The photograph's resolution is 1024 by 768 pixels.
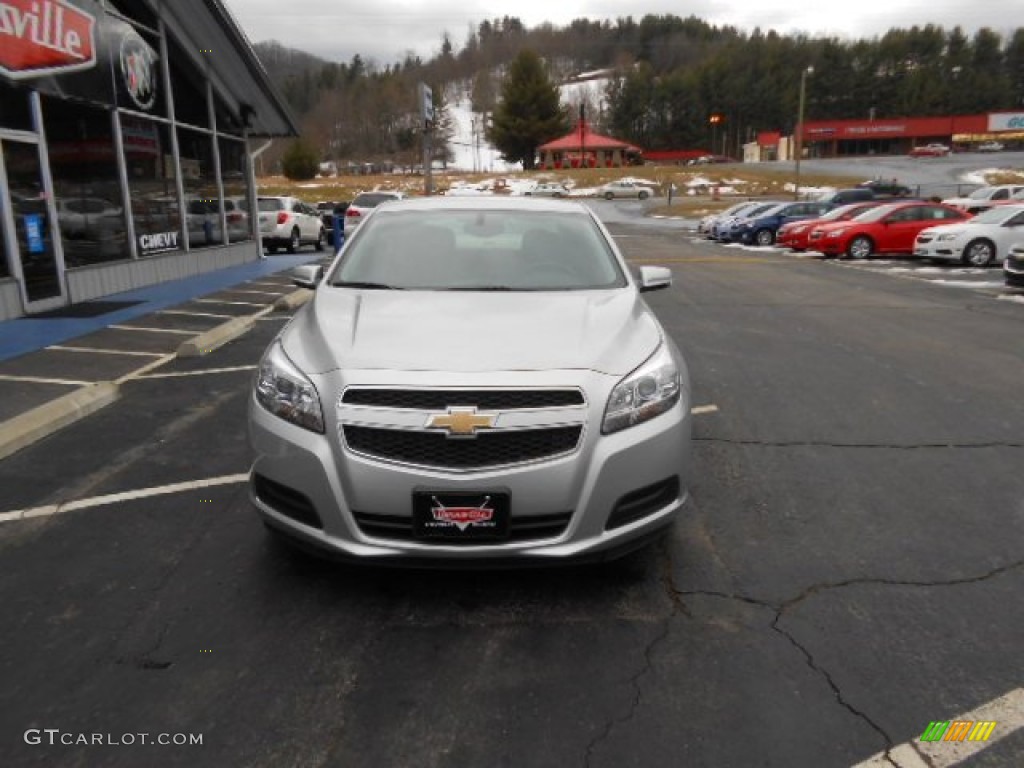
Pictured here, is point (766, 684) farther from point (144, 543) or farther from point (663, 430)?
point (144, 543)

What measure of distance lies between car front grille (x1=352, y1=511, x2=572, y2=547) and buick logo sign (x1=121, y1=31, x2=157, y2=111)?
42.5 ft

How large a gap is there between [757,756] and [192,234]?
15954 mm

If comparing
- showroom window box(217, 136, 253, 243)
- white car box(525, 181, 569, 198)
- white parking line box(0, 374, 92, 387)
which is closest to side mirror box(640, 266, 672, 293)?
white parking line box(0, 374, 92, 387)

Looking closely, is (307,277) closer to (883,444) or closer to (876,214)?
(883,444)

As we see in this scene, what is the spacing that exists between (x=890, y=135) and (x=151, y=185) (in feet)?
360

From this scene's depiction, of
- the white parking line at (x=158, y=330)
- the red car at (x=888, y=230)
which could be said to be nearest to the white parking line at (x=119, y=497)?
the white parking line at (x=158, y=330)

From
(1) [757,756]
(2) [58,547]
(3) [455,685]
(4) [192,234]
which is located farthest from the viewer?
(4) [192,234]

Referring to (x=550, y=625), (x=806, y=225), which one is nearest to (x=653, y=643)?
(x=550, y=625)

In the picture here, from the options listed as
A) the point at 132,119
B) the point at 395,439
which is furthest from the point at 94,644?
the point at 132,119

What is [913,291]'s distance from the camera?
13.9m

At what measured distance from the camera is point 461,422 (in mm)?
2801

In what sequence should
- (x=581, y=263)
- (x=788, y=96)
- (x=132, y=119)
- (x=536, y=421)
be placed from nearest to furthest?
(x=536, y=421)
(x=581, y=263)
(x=132, y=119)
(x=788, y=96)

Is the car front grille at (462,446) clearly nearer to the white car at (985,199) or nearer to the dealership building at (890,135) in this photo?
the white car at (985,199)

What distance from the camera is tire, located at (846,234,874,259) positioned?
2062 centimetres
